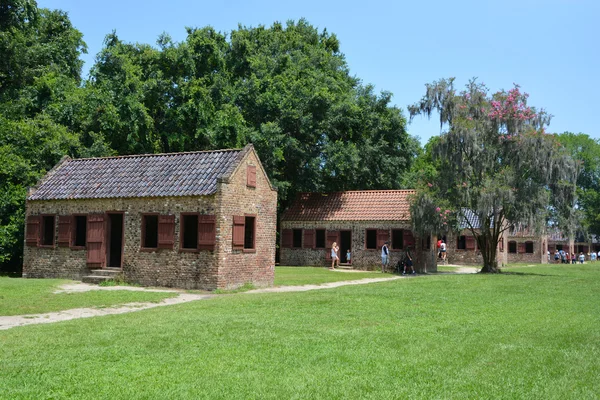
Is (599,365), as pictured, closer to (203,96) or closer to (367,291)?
(367,291)

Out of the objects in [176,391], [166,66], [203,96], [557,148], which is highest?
[166,66]

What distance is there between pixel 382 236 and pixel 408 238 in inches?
62.4

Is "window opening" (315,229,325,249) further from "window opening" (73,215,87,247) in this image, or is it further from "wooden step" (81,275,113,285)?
"wooden step" (81,275,113,285)

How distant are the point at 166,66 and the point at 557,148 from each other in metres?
21.9

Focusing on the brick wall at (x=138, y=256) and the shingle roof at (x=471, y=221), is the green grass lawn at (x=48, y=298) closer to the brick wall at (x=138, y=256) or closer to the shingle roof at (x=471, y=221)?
the brick wall at (x=138, y=256)

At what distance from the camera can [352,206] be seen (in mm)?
35594

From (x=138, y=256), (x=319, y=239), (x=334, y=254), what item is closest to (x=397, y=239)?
(x=334, y=254)

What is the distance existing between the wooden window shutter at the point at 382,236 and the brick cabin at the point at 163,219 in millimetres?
12640

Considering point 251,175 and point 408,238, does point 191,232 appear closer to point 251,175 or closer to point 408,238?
point 251,175

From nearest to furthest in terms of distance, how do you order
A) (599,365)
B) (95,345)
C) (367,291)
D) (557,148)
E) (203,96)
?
1. (599,365)
2. (95,345)
3. (367,291)
4. (557,148)
5. (203,96)

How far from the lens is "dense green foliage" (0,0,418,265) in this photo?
31750 mm

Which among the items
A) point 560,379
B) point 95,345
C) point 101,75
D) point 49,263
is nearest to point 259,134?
point 101,75

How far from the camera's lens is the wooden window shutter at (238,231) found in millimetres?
19812

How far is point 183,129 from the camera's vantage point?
33.4 meters
